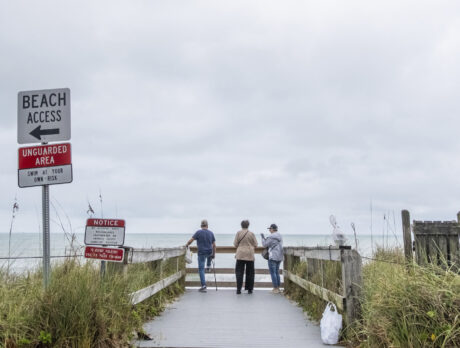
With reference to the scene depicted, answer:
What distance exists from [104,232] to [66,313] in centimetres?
143

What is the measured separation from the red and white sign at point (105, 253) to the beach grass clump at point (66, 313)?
34cm

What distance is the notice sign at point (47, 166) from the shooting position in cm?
586

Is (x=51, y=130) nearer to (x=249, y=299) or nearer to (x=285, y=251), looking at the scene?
(x=249, y=299)

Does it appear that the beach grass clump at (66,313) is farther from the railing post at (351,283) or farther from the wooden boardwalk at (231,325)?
the railing post at (351,283)

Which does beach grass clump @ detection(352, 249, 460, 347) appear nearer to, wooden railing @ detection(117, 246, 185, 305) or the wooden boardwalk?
the wooden boardwalk

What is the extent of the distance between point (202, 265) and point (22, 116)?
731 cm

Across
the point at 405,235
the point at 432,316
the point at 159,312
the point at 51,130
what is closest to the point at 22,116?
the point at 51,130

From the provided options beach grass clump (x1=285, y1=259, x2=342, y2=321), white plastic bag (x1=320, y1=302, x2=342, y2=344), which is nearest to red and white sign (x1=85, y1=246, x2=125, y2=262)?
white plastic bag (x1=320, y1=302, x2=342, y2=344)

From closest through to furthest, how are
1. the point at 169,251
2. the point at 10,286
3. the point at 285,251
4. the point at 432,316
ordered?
the point at 432,316, the point at 10,286, the point at 169,251, the point at 285,251

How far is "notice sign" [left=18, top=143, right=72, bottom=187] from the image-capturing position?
586 centimetres

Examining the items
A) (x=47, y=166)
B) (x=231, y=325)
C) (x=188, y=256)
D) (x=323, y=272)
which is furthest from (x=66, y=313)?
→ (x=188, y=256)

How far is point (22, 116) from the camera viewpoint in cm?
606

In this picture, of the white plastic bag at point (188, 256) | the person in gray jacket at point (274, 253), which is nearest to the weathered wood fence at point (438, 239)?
the person in gray jacket at point (274, 253)

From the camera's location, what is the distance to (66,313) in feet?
16.6
